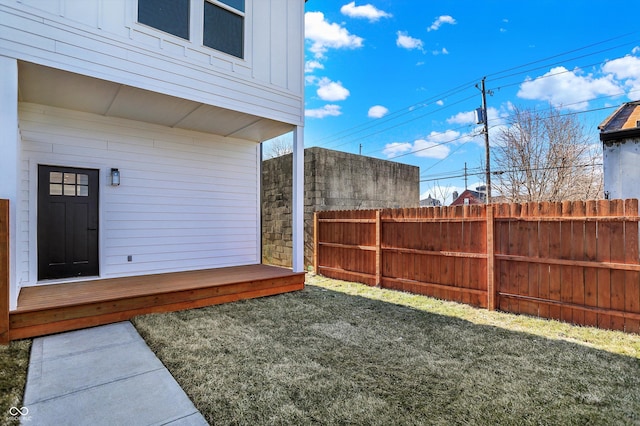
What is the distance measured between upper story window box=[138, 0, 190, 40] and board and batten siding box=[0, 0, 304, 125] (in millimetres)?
94

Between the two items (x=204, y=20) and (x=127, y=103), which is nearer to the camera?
(x=127, y=103)

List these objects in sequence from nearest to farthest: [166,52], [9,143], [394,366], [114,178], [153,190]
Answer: [394,366]
[9,143]
[166,52]
[114,178]
[153,190]

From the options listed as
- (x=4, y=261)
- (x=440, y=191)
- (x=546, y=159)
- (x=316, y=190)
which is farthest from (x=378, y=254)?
(x=440, y=191)

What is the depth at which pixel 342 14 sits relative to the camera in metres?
10.3

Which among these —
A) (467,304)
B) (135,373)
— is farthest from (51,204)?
(467,304)

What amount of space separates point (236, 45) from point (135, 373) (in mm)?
4712

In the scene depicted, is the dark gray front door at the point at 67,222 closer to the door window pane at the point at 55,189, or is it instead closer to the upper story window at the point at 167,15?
the door window pane at the point at 55,189

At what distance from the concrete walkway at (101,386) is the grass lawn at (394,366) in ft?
0.49

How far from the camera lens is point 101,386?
2396mm

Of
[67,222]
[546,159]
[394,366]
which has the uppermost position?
[546,159]

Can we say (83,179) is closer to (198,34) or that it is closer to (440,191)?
(198,34)

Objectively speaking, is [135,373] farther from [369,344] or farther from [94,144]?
[94,144]

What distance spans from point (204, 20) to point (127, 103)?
1695 mm

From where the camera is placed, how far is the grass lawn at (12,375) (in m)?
2.03
